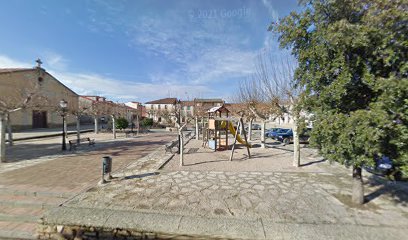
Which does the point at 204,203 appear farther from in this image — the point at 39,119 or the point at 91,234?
the point at 39,119

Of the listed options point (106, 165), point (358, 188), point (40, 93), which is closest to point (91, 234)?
point (106, 165)

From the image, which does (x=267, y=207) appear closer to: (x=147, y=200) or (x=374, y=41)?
(x=147, y=200)

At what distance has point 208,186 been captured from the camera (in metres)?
5.28

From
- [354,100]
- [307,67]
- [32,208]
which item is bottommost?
[32,208]

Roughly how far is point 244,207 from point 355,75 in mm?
3694

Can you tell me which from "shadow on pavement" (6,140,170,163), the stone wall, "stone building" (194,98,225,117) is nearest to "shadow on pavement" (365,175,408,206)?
the stone wall

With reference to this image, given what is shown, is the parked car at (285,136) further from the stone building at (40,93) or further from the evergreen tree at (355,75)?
the stone building at (40,93)

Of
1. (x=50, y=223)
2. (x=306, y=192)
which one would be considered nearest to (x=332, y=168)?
(x=306, y=192)

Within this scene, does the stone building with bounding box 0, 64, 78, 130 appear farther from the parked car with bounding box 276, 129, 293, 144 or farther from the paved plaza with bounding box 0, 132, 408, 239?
the parked car with bounding box 276, 129, 293, 144

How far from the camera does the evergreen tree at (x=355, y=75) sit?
9.11ft

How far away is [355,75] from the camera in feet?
11.3

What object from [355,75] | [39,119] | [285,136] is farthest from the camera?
[39,119]

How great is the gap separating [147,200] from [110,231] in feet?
3.52

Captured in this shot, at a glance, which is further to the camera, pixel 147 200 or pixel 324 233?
pixel 147 200
